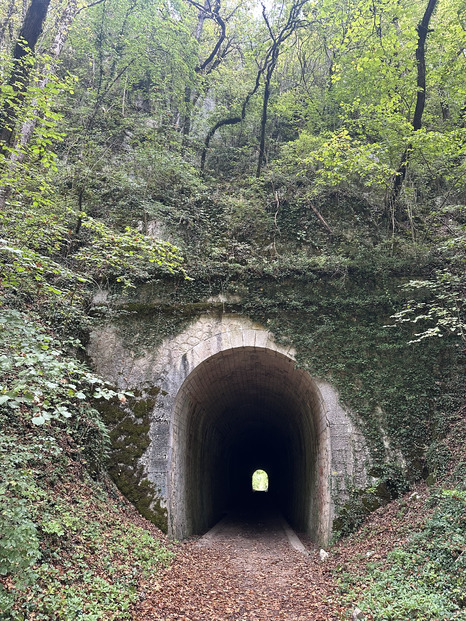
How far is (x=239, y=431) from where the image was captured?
16859mm

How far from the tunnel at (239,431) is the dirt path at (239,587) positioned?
0.97 metres

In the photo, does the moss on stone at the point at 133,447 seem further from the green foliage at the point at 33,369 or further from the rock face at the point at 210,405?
the green foliage at the point at 33,369

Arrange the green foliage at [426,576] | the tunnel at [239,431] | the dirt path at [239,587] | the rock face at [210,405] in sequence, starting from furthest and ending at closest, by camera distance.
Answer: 1. the tunnel at [239,431]
2. the rock face at [210,405]
3. the dirt path at [239,587]
4. the green foliage at [426,576]

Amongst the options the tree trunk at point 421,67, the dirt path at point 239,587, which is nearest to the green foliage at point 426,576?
the dirt path at point 239,587

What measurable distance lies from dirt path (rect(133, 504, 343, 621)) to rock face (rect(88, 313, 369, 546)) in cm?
97

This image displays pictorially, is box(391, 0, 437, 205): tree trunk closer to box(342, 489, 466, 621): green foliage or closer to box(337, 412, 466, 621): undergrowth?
box(337, 412, 466, 621): undergrowth

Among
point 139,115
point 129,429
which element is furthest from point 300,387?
point 139,115

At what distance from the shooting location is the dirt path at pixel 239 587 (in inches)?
181

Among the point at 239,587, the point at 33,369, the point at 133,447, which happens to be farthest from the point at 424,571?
the point at 133,447

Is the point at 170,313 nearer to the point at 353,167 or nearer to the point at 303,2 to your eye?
the point at 353,167

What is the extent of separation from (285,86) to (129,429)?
16.0 m

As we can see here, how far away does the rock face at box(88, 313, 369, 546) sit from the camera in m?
7.77

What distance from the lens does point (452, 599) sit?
155 inches

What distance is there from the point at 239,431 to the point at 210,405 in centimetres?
638
